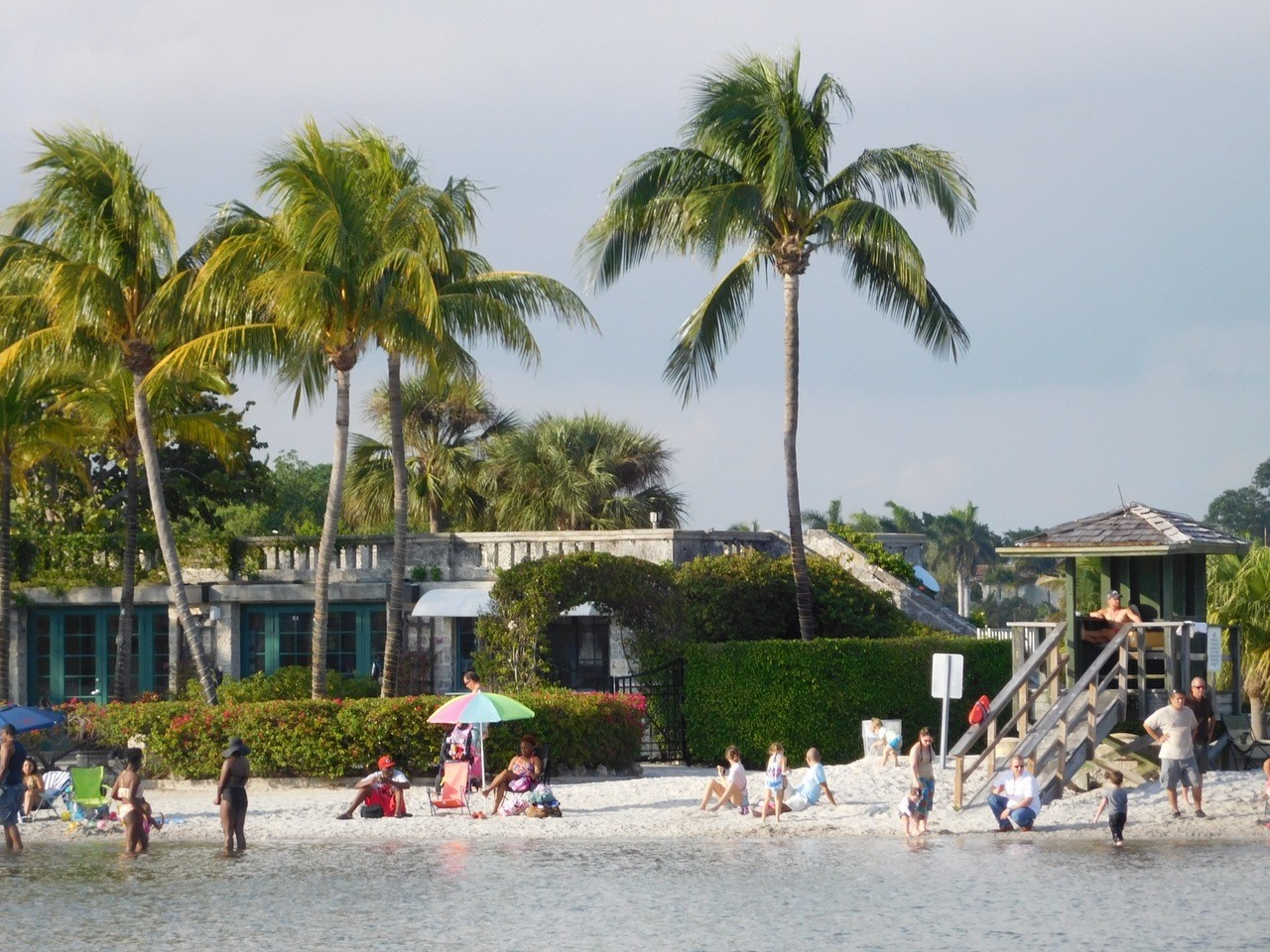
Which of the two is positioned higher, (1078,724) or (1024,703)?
(1024,703)

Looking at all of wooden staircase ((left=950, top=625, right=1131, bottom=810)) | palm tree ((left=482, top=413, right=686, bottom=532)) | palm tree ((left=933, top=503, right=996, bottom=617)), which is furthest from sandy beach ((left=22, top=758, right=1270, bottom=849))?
palm tree ((left=933, top=503, right=996, bottom=617))

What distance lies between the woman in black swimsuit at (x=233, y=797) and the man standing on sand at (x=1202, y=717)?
11745mm

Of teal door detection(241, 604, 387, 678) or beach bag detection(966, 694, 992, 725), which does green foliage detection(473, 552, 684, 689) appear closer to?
beach bag detection(966, 694, 992, 725)

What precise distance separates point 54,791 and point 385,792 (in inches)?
195

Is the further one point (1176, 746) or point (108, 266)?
point (108, 266)

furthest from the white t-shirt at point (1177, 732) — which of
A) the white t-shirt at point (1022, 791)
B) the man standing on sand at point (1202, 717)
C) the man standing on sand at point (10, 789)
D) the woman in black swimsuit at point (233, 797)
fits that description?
the man standing on sand at point (10, 789)

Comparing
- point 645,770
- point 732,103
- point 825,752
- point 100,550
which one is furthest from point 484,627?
point 100,550

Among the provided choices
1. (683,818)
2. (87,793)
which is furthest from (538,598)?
(87,793)

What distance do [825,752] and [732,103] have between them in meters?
11.0

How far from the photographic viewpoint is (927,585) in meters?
39.6

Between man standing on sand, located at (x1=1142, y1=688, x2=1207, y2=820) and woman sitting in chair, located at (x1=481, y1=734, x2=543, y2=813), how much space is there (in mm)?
7796

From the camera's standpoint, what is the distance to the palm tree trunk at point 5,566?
33312mm

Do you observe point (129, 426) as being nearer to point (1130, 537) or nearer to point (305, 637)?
point (305, 637)

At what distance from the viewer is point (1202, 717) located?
22234 mm
